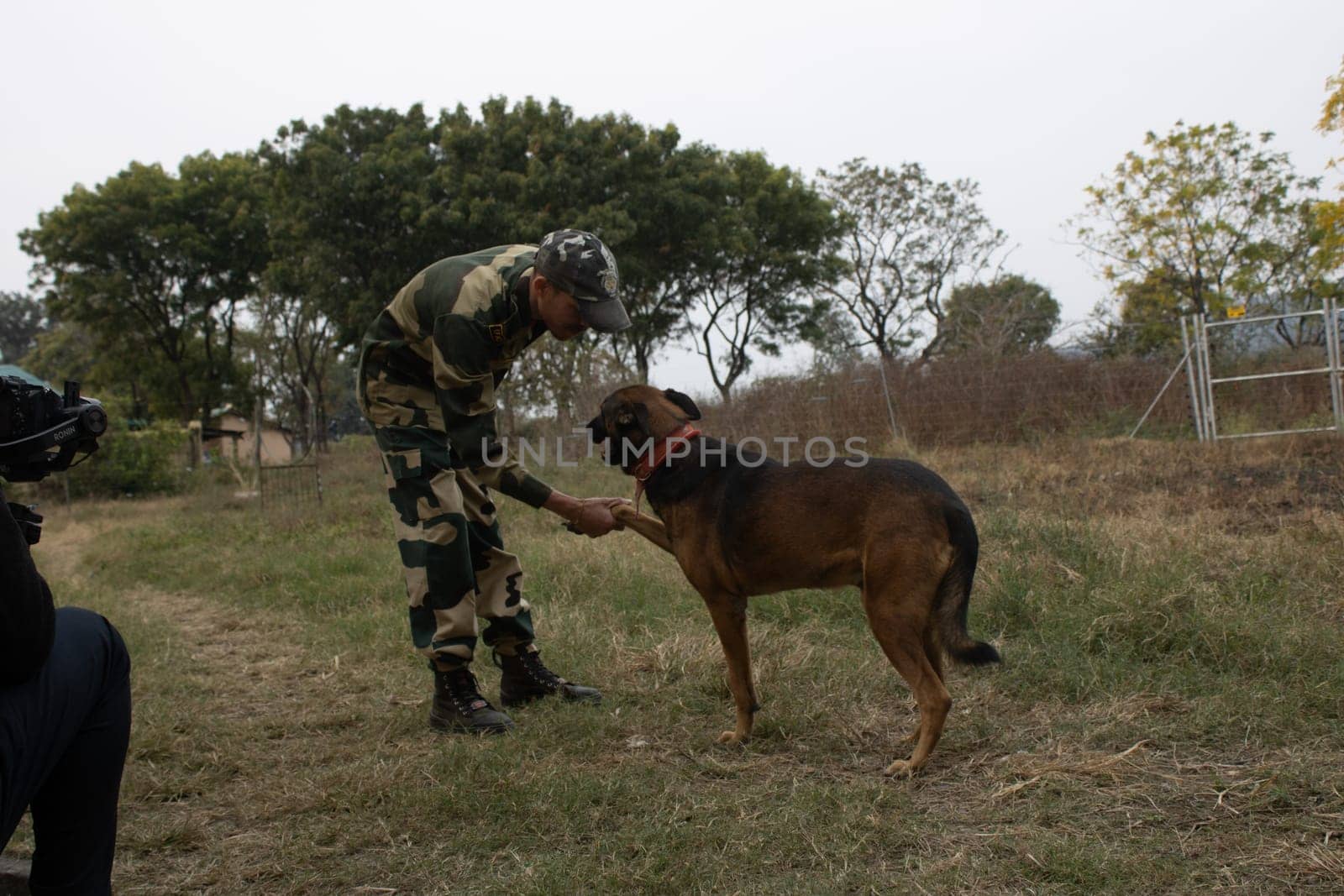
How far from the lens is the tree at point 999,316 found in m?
21.5

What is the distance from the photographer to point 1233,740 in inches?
121

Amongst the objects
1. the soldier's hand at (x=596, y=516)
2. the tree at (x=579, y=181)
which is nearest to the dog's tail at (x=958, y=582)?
the soldier's hand at (x=596, y=516)

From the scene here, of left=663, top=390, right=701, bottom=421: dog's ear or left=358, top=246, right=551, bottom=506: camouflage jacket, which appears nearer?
left=358, top=246, right=551, bottom=506: camouflage jacket

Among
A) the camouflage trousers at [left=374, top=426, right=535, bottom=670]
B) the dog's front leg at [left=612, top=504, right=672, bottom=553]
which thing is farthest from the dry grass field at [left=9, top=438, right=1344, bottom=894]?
the dog's front leg at [left=612, top=504, right=672, bottom=553]

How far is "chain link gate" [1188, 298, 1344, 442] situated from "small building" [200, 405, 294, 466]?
2233cm

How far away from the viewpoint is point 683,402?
12.9ft

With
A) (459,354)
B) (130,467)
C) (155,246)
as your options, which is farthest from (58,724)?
(155,246)

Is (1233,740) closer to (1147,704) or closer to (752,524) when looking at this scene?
(1147,704)

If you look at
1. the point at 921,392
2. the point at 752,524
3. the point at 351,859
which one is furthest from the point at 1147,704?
the point at 921,392

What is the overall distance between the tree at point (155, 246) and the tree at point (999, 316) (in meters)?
19.7

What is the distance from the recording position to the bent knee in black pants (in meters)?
1.74

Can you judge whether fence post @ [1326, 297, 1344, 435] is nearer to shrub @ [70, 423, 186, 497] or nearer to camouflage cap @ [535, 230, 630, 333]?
camouflage cap @ [535, 230, 630, 333]

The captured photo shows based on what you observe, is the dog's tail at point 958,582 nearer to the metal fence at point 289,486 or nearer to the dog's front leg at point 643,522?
the dog's front leg at point 643,522

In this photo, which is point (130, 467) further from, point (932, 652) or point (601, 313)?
point (932, 652)
